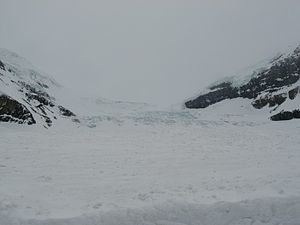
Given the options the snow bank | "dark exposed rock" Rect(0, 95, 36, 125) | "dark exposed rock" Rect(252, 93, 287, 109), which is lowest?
the snow bank

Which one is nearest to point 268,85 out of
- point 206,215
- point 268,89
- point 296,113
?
point 268,89

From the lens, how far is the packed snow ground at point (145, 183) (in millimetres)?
9773

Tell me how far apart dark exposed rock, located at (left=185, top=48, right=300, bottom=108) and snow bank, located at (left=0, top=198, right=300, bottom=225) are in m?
35.2

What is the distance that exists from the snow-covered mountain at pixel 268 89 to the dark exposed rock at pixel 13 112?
1076 inches

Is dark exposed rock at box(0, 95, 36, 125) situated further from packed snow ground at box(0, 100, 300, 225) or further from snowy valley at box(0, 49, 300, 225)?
packed snow ground at box(0, 100, 300, 225)

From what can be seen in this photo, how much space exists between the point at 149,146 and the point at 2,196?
10276 mm

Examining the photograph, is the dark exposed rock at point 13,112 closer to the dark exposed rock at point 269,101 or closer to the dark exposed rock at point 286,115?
the dark exposed rock at point 286,115

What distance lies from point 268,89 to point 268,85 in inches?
44.0

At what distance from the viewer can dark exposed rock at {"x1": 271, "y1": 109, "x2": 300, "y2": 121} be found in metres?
36.6

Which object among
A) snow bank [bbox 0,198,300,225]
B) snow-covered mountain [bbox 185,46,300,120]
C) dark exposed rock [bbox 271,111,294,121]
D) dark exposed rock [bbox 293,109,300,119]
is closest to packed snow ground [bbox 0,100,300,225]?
snow bank [bbox 0,198,300,225]

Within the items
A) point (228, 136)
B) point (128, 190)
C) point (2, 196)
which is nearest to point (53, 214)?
point (2, 196)

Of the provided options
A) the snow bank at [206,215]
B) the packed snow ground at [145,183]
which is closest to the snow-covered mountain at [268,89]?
the packed snow ground at [145,183]

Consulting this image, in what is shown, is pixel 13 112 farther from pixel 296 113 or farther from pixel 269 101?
pixel 269 101

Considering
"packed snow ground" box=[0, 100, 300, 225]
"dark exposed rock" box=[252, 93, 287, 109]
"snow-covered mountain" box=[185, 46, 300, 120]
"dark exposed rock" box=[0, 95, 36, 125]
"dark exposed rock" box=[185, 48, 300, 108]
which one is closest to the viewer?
"packed snow ground" box=[0, 100, 300, 225]
